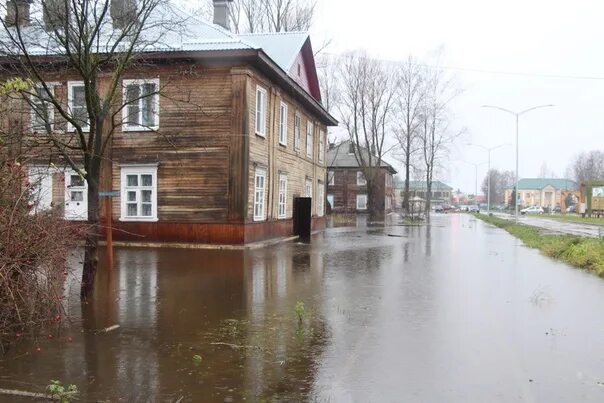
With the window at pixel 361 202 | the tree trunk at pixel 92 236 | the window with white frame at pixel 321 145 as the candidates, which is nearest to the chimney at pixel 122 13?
the tree trunk at pixel 92 236

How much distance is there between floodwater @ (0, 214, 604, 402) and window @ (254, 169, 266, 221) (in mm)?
7164

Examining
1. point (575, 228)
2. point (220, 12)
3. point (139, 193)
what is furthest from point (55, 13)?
point (575, 228)

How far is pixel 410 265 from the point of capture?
1443 cm

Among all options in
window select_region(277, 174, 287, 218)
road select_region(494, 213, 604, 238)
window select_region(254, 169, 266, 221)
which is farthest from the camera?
road select_region(494, 213, 604, 238)

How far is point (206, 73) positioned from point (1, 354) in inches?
549

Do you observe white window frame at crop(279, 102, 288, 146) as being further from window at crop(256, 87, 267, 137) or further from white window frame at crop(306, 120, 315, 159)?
white window frame at crop(306, 120, 315, 159)

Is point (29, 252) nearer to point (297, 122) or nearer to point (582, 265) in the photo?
point (582, 265)

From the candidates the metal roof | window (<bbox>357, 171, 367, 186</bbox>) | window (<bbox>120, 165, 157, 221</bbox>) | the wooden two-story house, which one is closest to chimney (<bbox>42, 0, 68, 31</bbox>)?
the wooden two-story house

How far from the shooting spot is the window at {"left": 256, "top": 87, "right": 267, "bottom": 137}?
1962 cm

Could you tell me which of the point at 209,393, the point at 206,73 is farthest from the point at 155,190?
the point at 209,393

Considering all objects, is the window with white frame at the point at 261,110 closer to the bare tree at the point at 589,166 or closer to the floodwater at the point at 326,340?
the floodwater at the point at 326,340

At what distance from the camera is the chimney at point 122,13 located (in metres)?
8.62

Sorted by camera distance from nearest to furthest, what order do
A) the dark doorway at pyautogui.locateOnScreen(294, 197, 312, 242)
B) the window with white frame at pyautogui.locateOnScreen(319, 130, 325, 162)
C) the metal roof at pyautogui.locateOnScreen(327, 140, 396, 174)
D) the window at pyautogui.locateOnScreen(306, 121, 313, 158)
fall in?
the dark doorway at pyautogui.locateOnScreen(294, 197, 312, 242) → the window at pyautogui.locateOnScreen(306, 121, 313, 158) → the window with white frame at pyautogui.locateOnScreen(319, 130, 325, 162) → the metal roof at pyautogui.locateOnScreen(327, 140, 396, 174)

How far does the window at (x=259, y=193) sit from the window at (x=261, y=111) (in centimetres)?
142
